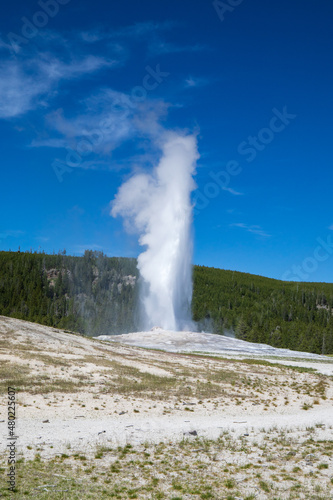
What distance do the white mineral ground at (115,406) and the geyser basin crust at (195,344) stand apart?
73.1 feet

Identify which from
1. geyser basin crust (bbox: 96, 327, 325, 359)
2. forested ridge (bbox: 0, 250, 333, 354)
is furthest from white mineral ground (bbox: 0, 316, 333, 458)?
forested ridge (bbox: 0, 250, 333, 354)

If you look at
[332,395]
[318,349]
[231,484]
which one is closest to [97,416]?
[231,484]

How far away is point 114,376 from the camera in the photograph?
3275 cm

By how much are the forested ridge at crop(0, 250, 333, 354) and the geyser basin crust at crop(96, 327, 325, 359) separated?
44476 millimetres

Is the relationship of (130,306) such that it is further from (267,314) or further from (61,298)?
(267,314)

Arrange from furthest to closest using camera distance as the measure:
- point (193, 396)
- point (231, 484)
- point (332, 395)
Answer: point (332, 395) → point (193, 396) → point (231, 484)

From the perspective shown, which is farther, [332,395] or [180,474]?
[332,395]

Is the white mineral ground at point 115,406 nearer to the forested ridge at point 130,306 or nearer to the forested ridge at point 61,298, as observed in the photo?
the forested ridge at point 130,306

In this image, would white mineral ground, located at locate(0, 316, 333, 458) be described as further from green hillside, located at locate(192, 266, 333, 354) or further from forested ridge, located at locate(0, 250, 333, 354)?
green hillside, located at locate(192, 266, 333, 354)

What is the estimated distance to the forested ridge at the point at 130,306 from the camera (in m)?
131

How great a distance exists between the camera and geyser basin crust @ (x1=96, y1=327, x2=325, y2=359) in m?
68.1

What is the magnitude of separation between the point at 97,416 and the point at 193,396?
889 cm

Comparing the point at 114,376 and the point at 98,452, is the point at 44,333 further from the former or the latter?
the point at 98,452

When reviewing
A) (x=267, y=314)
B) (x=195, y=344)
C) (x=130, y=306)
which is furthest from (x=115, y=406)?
(x=267, y=314)
